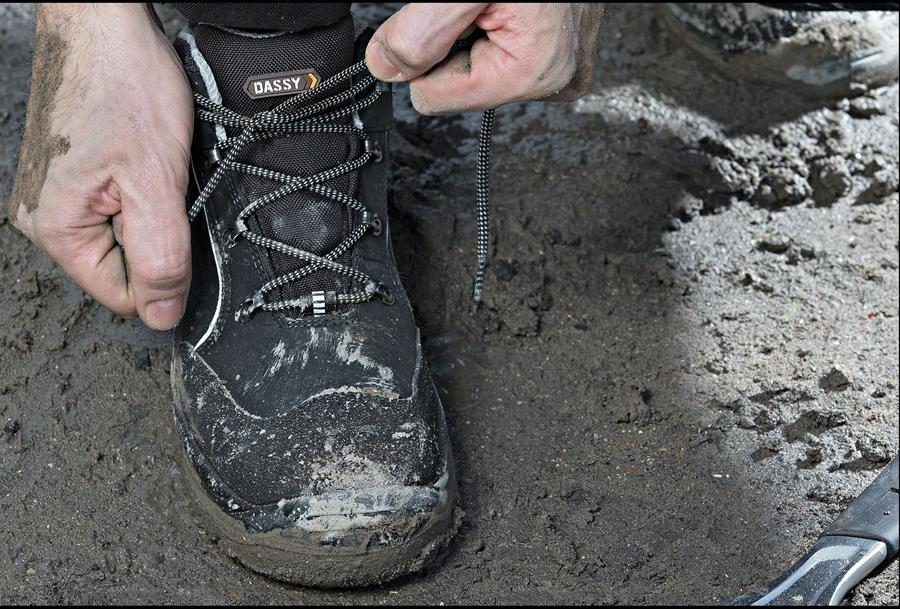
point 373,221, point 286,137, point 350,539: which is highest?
point 286,137

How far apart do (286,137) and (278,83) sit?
0.26ft

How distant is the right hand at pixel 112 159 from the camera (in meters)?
1.22

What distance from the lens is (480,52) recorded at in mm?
1216

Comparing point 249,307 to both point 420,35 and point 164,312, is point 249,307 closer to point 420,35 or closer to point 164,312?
point 164,312

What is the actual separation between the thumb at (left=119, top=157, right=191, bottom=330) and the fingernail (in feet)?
0.08

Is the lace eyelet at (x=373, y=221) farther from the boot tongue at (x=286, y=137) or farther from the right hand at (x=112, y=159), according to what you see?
the right hand at (x=112, y=159)

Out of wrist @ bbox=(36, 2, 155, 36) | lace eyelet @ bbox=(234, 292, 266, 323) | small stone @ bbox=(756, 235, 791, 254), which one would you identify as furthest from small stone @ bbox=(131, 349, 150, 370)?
small stone @ bbox=(756, 235, 791, 254)

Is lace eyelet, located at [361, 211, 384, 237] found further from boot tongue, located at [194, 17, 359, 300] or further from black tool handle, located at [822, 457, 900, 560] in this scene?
black tool handle, located at [822, 457, 900, 560]

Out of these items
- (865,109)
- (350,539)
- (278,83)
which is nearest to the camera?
(350,539)

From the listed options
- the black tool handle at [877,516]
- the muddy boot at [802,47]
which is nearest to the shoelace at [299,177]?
the black tool handle at [877,516]

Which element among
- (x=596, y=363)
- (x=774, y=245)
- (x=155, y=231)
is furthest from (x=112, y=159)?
(x=774, y=245)

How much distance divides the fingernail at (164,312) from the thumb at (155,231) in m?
0.02

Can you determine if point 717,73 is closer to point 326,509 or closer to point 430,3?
point 430,3

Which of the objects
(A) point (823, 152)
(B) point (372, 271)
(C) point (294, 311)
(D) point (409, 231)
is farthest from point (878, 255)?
(C) point (294, 311)
